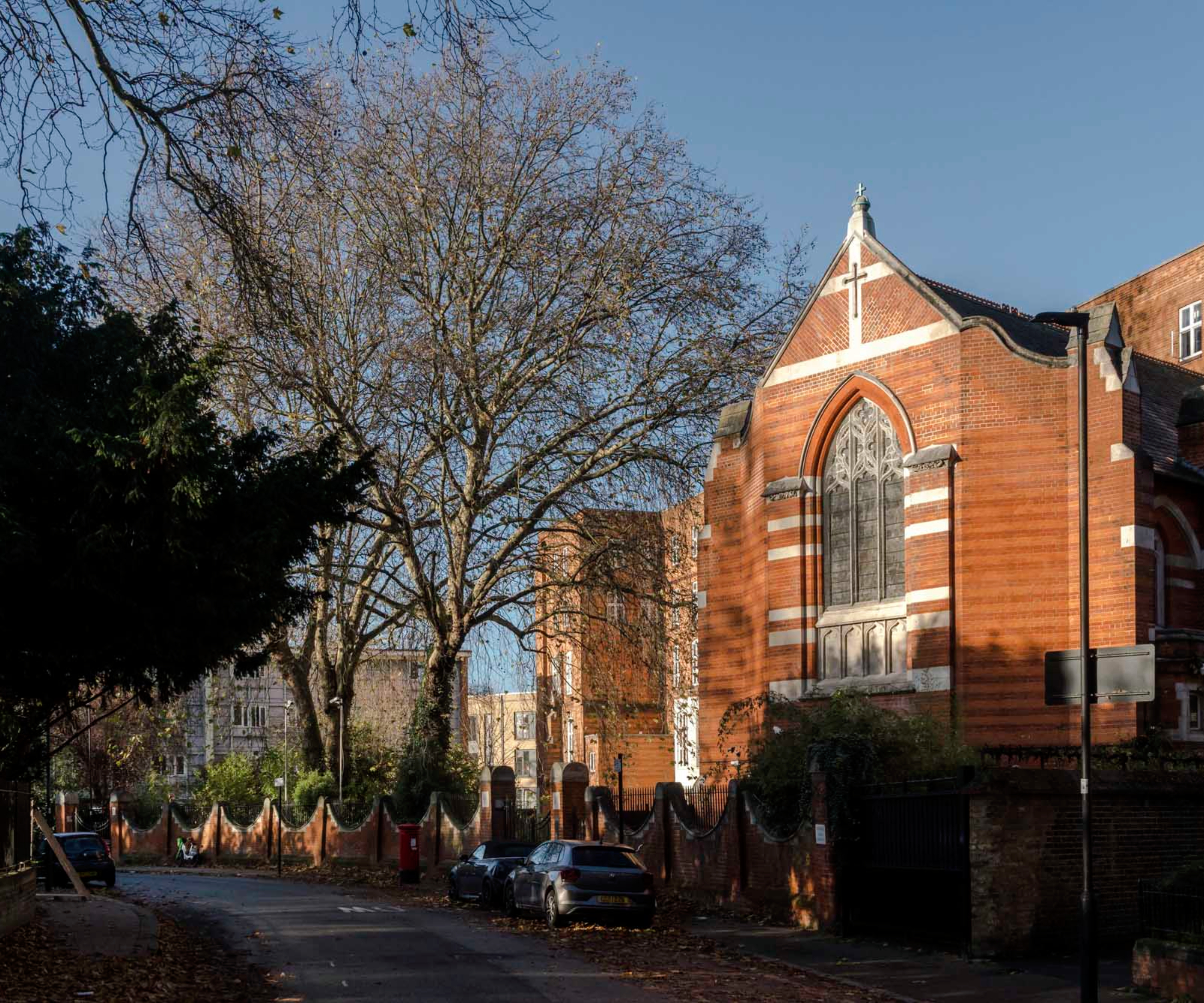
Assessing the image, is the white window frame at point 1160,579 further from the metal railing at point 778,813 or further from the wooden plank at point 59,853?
the wooden plank at point 59,853

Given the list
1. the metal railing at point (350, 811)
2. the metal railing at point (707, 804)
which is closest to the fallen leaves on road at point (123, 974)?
the metal railing at point (707, 804)

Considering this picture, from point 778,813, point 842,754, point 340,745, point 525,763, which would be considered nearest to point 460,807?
point 340,745

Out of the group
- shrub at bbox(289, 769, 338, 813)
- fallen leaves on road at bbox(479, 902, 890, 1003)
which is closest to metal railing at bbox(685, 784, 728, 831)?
fallen leaves on road at bbox(479, 902, 890, 1003)

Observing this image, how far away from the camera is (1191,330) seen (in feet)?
147

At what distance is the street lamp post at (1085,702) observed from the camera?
12820 mm

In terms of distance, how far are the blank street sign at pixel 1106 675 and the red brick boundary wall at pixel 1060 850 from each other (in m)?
3.94

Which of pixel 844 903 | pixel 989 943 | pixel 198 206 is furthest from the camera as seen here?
pixel 844 903

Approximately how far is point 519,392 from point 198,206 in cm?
2459

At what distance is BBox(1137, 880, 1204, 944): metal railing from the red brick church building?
1124 centimetres

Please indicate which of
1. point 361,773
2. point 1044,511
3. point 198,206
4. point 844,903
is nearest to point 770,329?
point 1044,511

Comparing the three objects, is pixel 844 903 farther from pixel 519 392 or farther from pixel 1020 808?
pixel 519 392

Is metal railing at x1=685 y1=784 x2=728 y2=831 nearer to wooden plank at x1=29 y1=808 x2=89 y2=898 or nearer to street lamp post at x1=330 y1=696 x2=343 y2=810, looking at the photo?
wooden plank at x1=29 y1=808 x2=89 y2=898

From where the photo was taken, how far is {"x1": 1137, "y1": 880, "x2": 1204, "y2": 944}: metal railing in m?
14.0

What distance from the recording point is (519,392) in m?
33.8
